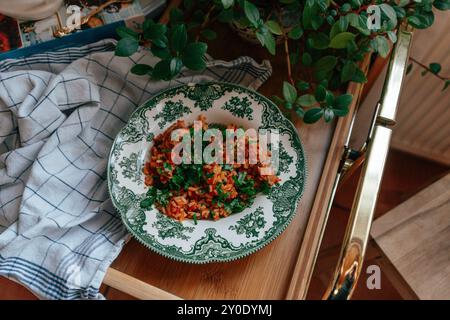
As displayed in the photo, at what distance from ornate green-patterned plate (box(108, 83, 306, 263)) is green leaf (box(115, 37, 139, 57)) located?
10 centimetres

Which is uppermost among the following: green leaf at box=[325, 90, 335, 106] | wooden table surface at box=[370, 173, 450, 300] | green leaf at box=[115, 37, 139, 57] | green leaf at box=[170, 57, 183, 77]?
green leaf at box=[115, 37, 139, 57]

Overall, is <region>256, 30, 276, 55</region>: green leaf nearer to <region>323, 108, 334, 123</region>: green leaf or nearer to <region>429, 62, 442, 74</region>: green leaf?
<region>323, 108, 334, 123</region>: green leaf

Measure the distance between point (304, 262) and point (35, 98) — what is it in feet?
1.71

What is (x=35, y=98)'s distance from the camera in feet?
2.31

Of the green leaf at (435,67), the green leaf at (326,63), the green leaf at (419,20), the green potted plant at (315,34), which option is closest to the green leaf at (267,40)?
the green potted plant at (315,34)

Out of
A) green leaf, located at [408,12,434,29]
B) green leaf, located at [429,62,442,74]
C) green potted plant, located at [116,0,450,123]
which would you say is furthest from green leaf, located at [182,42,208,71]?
green leaf, located at [429,62,442,74]

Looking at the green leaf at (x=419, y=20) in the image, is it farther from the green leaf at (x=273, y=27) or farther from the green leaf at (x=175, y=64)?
the green leaf at (x=175, y=64)

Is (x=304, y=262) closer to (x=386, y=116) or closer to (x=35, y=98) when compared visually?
(x=386, y=116)

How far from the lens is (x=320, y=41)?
0.68m

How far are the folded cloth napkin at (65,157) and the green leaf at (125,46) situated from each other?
4.3 inches

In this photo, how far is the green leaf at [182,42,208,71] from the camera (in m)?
0.64

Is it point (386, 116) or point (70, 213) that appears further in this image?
point (70, 213)
